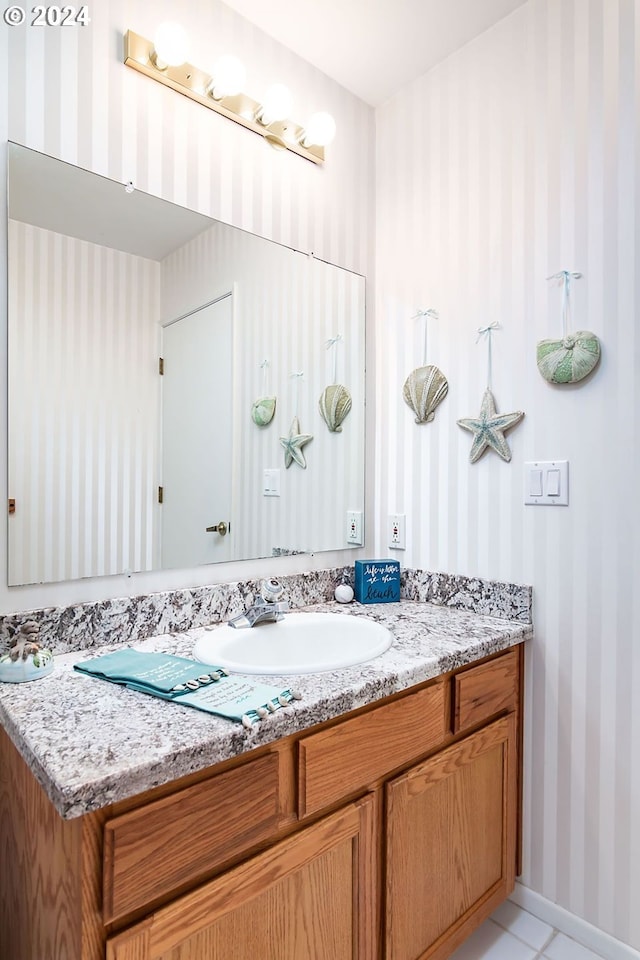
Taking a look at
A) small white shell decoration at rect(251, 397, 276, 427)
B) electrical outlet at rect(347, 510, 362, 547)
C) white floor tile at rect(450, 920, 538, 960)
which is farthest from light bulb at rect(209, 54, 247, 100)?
white floor tile at rect(450, 920, 538, 960)

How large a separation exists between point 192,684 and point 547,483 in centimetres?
106

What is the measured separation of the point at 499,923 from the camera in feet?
5.02

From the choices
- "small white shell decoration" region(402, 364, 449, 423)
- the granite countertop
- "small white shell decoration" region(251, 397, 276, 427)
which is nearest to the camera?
the granite countertop

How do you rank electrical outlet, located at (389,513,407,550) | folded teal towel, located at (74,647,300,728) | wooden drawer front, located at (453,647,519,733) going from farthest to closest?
electrical outlet, located at (389,513,407,550) → wooden drawer front, located at (453,647,519,733) → folded teal towel, located at (74,647,300,728)

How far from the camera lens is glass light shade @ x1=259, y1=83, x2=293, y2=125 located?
5.17 ft

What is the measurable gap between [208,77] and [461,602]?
1647 mm

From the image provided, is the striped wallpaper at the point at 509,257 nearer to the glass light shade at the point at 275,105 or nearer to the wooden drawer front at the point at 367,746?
the glass light shade at the point at 275,105

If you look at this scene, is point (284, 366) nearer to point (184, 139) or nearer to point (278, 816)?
point (184, 139)

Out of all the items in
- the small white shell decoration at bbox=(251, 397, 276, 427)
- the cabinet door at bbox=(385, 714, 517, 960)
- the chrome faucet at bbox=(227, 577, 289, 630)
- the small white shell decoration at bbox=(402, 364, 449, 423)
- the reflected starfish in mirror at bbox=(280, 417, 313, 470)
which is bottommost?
the cabinet door at bbox=(385, 714, 517, 960)

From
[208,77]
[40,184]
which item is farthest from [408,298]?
[40,184]

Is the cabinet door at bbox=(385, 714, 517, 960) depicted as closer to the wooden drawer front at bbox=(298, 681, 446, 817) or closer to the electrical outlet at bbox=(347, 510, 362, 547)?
the wooden drawer front at bbox=(298, 681, 446, 817)

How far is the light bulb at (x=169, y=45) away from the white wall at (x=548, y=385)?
829 mm

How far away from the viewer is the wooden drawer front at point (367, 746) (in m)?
1.00

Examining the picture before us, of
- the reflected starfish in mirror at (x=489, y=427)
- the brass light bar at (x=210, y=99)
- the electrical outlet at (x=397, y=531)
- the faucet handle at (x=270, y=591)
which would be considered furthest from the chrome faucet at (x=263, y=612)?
the brass light bar at (x=210, y=99)
